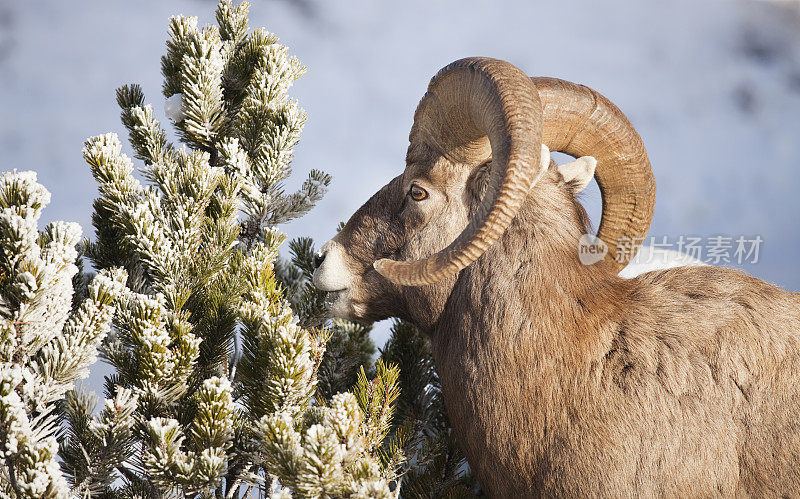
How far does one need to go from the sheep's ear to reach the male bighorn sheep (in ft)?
0.11

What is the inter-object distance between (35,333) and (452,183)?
150 centimetres

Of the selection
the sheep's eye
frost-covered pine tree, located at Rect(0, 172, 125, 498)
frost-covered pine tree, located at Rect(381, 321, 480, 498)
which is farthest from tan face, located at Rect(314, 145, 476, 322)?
frost-covered pine tree, located at Rect(0, 172, 125, 498)

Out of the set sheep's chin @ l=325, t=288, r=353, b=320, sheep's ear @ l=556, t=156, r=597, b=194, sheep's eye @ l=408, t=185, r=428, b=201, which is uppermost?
sheep's ear @ l=556, t=156, r=597, b=194

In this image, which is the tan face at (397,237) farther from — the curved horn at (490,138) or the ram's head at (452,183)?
the curved horn at (490,138)

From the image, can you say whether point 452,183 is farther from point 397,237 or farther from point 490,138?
point 490,138

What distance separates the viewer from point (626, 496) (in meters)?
2.03

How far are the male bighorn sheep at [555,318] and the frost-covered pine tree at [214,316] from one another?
1.13 feet

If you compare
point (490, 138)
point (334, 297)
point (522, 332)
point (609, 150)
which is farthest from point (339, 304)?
point (609, 150)

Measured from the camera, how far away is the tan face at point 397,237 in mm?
2502

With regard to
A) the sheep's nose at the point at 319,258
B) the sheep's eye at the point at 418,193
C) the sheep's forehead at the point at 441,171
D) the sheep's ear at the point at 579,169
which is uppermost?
the sheep's ear at the point at 579,169

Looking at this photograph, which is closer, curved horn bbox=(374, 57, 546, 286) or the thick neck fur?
curved horn bbox=(374, 57, 546, 286)

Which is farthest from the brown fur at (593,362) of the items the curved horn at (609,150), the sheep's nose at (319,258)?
the sheep's nose at (319,258)

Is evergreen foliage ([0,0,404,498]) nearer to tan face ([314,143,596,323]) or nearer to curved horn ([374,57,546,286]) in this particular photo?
tan face ([314,143,596,323])

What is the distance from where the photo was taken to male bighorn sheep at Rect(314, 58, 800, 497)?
6.66 ft
